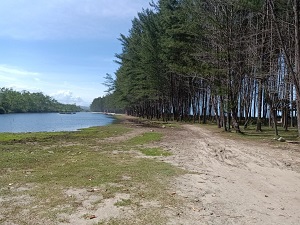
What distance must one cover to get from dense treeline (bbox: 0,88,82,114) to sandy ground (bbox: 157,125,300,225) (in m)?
122

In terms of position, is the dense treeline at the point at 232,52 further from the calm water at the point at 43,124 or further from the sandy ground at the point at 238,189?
the calm water at the point at 43,124

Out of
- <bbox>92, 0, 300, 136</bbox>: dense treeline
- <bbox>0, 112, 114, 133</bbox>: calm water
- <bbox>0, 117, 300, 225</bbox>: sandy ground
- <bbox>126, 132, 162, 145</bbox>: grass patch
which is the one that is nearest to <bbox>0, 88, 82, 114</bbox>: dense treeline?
<bbox>0, 112, 114, 133</bbox>: calm water

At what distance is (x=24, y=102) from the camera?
14350cm

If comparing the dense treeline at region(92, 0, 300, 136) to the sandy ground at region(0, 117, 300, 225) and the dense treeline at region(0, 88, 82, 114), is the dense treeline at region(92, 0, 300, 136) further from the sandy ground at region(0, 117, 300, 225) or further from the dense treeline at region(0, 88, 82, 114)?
the dense treeline at region(0, 88, 82, 114)

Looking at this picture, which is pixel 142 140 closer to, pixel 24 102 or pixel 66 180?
pixel 66 180

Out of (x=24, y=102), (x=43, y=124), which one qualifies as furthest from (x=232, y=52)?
(x=24, y=102)

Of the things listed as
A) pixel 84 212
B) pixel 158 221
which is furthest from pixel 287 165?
pixel 84 212

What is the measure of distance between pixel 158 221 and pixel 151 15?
41.9 meters

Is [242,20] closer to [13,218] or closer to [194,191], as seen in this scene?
[194,191]

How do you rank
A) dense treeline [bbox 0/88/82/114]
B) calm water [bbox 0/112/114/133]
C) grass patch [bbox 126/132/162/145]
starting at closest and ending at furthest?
grass patch [bbox 126/132/162/145]
calm water [bbox 0/112/114/133]
dense treeline [bbox 0/88/82/114]

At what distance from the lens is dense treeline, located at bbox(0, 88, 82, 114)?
125 m

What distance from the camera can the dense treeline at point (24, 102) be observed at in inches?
4912

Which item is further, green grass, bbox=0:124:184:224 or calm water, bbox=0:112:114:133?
calm water, bbox=0:112:114:133

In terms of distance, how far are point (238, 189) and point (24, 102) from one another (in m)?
149
